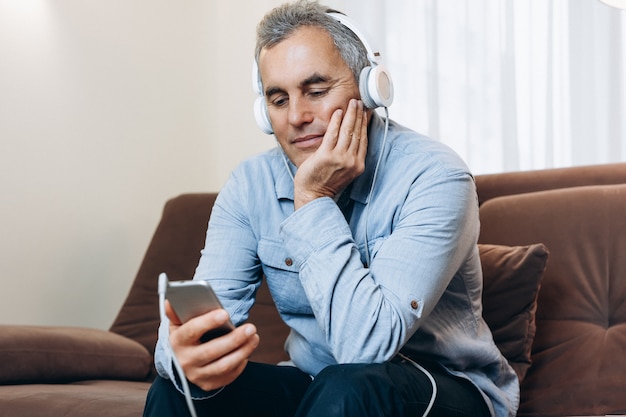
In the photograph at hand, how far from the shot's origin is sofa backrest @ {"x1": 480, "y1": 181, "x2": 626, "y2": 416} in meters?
1.70

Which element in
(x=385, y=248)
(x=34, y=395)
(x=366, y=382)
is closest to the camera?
(x=366, y=382)

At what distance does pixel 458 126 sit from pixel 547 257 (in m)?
1.08

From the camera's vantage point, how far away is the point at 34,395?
169cm

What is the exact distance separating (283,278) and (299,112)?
0.30 metres

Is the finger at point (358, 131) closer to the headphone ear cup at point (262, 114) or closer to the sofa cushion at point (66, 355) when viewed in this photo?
the headphone ear cup at point (262, 114)

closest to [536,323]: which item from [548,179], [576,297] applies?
[576,297]

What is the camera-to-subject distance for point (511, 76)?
2.65 metres

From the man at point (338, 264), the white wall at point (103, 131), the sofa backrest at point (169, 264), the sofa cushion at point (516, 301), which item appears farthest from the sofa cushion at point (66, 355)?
the sofa cushion at point (516, 301)

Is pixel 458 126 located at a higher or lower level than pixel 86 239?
higher

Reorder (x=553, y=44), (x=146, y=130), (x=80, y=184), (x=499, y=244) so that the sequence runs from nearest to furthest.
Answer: (x=499, y=244) → (x=553, y=44) → (x=80, y=184) → (x=146, y=130)

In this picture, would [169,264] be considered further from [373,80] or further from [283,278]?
[373,80]

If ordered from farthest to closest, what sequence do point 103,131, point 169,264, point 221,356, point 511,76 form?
point 103,131 < point 511,76 < point 169,264 < point 221,356

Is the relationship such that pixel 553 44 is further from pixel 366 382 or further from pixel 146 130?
pixel 366 382

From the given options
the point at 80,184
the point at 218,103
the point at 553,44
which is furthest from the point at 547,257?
the point at 218,103
